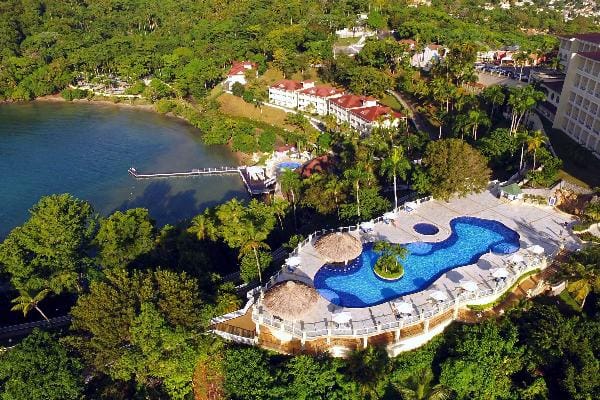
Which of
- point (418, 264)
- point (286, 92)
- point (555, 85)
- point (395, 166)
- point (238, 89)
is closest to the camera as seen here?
point (418, 264)

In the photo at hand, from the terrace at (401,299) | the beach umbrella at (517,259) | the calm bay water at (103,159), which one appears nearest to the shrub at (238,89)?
the calm bay water at (103,159)

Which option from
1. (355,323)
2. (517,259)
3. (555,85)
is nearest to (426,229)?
(517,259)

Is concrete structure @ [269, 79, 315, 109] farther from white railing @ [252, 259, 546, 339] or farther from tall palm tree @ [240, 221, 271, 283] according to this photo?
white railing @ [252, 259, 546, 339]

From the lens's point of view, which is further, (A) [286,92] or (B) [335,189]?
(A) [286,92]

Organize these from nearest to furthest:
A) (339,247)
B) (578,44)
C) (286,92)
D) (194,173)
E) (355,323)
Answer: (355,323) < (339,247) < (578,44) < (194,173) < (286,92)

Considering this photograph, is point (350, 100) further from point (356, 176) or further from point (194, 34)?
point (194, 34)

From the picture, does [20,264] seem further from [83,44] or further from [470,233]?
[83,44]

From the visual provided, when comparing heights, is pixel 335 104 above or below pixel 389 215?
below

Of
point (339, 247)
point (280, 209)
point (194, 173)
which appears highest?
point (339, 247)

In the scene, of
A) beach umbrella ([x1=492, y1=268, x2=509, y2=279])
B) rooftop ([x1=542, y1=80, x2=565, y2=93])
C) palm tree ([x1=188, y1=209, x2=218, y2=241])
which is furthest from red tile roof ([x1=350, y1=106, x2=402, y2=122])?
beach umbrella ([x1=492, y1=268, x2=509, y2=279])
